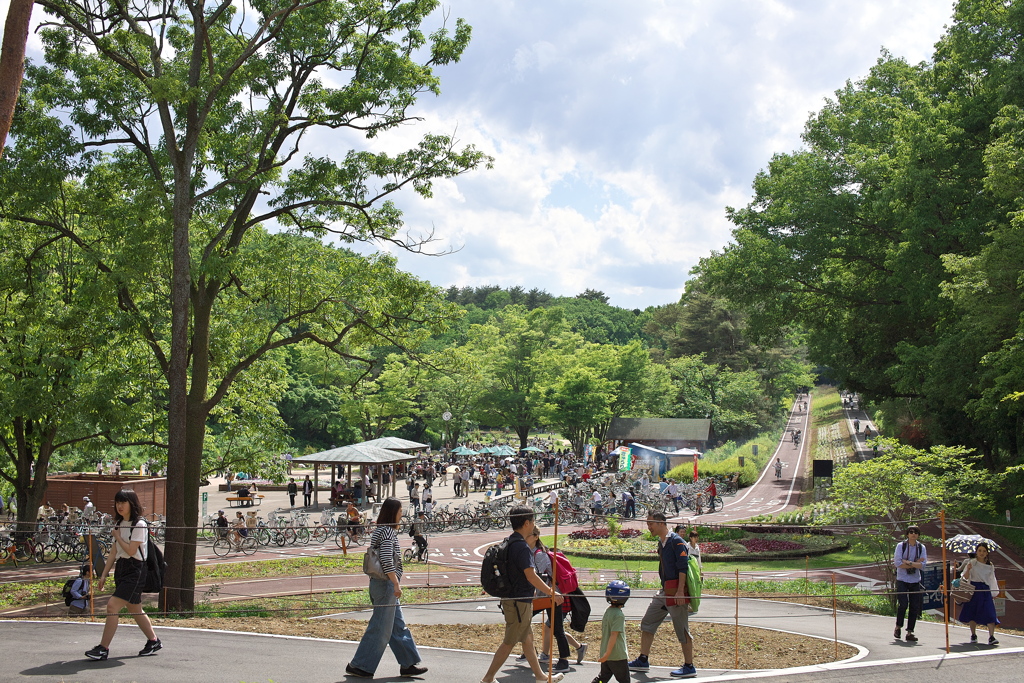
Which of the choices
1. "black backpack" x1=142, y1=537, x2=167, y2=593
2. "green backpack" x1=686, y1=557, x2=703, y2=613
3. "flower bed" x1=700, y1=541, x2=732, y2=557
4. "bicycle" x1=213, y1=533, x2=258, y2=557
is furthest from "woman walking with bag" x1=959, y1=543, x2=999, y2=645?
Result: "bicycle" x1=213, y1=533, x2=258, y2=557

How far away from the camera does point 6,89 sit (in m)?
6.41

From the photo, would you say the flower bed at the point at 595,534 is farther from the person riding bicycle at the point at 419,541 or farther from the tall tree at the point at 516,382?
the tall tree at the point at 516,382

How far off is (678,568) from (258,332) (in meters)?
13.3

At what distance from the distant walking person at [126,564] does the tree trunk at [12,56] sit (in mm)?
3268

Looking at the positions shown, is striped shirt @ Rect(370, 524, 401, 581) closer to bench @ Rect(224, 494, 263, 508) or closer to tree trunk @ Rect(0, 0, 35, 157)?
tree trunk @ Rect(0, 0, 35, 157)

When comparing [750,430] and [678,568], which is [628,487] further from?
[750,430]

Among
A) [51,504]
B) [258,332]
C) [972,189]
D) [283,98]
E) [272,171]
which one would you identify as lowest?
[51,504]

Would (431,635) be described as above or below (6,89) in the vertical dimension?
below

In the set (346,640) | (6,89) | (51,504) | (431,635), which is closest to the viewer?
(6,89)

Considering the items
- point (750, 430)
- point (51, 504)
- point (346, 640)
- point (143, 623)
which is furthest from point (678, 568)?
point (750, 430)

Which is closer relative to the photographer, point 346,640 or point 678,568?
point 678,568

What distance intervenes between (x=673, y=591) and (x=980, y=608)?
5.21 m

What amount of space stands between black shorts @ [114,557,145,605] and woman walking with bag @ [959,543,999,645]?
966cm

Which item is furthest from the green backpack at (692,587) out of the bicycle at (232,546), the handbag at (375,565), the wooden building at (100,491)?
the wooden building at (100,491)
